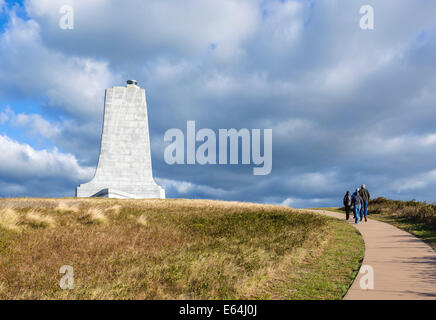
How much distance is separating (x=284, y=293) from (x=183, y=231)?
698 cm

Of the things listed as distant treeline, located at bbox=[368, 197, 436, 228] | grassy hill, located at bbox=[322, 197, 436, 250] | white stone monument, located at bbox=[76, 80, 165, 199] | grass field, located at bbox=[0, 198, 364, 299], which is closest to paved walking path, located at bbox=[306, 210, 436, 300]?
grass field, located at bbox=[0, 198, 364, 299]

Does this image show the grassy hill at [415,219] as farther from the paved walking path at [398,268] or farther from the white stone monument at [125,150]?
the white stone monument at [125,150]

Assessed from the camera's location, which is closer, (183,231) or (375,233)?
(183,231)

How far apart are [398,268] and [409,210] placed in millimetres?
14972

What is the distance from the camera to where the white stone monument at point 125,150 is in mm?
33469

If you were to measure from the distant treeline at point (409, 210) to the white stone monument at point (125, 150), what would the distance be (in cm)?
2054

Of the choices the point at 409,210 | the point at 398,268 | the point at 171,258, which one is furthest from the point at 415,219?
the point at 171,258

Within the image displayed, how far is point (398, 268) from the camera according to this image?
26.9 feet

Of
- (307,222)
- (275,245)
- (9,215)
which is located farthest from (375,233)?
(9,215)

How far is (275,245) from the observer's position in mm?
10977

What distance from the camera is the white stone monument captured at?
1318 inches
